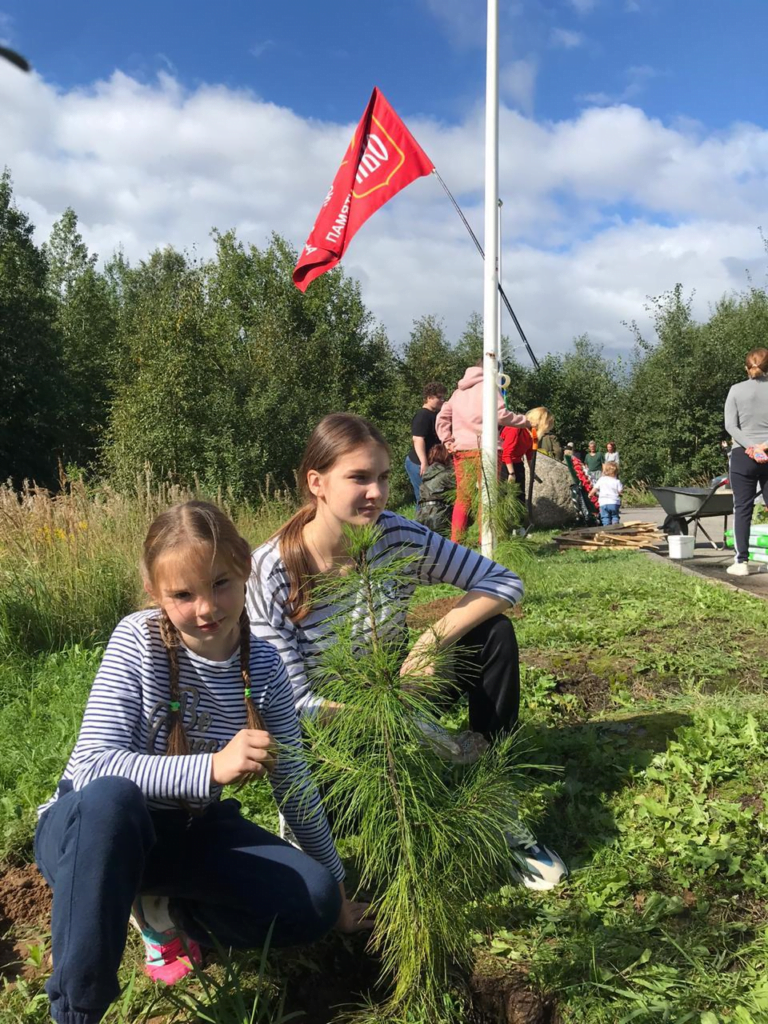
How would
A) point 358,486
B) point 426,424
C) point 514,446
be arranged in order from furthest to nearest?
point 426,424 < point 514,446 < point 358,486

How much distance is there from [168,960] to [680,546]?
7.45 metres

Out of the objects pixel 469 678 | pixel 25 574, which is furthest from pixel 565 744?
pixel 25 574

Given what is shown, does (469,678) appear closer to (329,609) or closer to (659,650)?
(329,609)

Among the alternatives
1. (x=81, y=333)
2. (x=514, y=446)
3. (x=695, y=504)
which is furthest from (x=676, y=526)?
(x=81, y=333)

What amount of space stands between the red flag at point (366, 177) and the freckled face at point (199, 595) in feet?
18.8

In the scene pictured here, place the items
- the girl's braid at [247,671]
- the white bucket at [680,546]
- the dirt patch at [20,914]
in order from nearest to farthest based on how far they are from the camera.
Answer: the girl's braid at [247,671] → the dirt patch at [20,914] → the white bucket at [680,546]

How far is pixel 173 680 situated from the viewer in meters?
2.05

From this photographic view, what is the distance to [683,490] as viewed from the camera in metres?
10.0

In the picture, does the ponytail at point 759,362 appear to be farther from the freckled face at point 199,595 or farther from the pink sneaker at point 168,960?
the pink sneaker at point 168,960

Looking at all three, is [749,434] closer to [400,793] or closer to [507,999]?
[507,999]

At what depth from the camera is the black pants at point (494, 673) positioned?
8.97 feet

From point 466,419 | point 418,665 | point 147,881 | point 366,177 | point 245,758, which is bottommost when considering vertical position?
point 147,881

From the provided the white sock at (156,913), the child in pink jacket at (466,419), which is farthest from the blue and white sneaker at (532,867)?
the child in pink jacket at (466,419)

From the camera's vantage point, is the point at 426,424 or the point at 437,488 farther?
the point at 426,424
